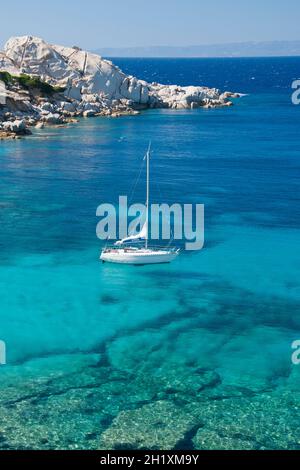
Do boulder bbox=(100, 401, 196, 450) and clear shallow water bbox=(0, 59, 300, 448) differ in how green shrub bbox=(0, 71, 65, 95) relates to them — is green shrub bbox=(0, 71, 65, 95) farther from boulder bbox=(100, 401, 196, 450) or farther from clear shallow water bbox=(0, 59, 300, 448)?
boulder bbox=(100, 401, 196, 450)

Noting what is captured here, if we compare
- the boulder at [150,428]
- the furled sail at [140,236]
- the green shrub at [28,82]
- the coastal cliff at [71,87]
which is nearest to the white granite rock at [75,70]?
the coastal cliff at [71,87]

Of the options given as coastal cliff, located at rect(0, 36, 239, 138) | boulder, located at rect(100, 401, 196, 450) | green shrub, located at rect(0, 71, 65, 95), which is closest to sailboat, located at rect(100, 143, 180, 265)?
boulder, located at rect(100, 401, 196, 450)

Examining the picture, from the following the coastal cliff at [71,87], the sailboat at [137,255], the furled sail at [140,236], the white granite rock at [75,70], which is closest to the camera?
the sailboat at [137,255]

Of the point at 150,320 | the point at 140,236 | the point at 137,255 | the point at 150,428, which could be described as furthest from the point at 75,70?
the point at 150,428

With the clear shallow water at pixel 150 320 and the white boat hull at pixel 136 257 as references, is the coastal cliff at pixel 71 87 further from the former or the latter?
the white boat hull at pixel 136 257

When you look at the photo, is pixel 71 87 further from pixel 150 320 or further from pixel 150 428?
pixel 150 428
